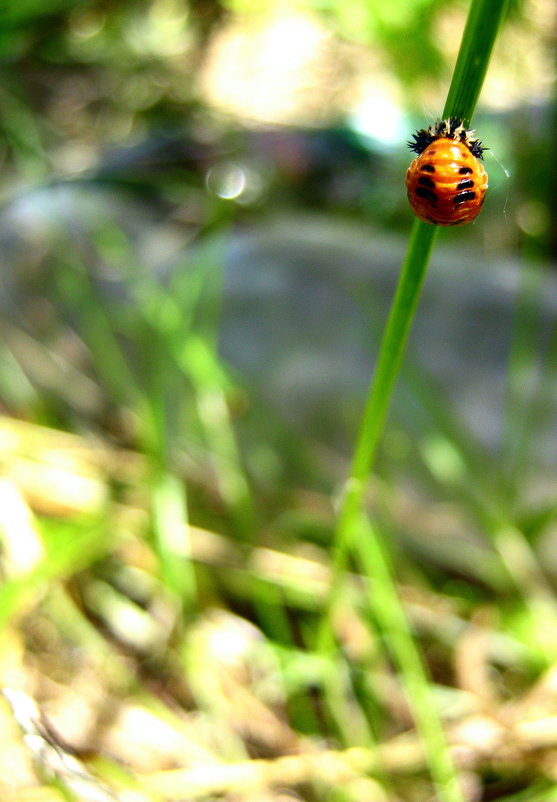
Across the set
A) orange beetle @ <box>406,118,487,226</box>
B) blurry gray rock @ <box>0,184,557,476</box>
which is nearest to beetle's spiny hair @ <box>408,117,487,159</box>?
orange beetle @ <box>406,118,487,226</box>

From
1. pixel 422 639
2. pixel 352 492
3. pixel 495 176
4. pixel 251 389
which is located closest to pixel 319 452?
pixel 251 389

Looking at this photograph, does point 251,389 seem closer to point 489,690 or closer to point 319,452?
point 319,452

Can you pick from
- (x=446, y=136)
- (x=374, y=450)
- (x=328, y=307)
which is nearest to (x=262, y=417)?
(x=328, y=307)

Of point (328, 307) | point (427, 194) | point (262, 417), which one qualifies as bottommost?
point (427, 194)

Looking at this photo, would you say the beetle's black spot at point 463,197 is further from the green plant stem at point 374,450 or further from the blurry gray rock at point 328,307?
the blurry gray rock at point 328,307

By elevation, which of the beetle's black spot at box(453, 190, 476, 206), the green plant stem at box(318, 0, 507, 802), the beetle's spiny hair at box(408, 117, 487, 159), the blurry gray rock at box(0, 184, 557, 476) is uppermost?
the blurry gray rock at box(0, 184, 557, 476)

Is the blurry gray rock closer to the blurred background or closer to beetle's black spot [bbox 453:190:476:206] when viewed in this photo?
the blurred background

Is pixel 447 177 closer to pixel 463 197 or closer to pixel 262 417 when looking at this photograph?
pixel 463 197
